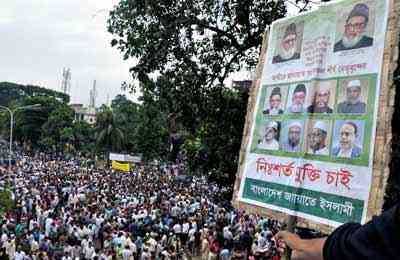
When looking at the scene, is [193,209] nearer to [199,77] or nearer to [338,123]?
[199,77]

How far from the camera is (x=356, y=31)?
9.84 ft

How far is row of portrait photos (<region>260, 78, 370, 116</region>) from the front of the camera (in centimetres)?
290

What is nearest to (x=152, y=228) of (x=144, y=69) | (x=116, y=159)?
(x=144, y=69)

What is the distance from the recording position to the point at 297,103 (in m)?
3.20

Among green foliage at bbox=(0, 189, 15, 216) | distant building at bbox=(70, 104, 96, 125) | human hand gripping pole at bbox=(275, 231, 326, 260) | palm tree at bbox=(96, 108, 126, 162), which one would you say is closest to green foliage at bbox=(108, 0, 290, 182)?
human hand gripping pole at bbox=(275, 231, 326, 260)

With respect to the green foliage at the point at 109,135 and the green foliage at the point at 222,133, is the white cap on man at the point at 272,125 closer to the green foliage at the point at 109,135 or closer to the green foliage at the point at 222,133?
the green foliage at the point at 222,133

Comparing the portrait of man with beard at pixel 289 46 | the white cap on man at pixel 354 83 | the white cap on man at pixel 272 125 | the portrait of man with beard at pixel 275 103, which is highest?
the portrait of man with beard at pixel 289 46

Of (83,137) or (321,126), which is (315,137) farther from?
(83,137)

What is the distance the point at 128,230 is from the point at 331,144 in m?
11.1

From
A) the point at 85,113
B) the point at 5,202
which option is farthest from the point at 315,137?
the point at 85,113

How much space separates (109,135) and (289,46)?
3949 centimetres

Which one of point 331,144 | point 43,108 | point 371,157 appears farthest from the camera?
point 43,108

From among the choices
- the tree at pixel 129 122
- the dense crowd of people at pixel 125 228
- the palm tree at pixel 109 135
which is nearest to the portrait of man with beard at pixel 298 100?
the dense crowd of people at pixel 125 228

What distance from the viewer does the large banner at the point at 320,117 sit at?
285cm
